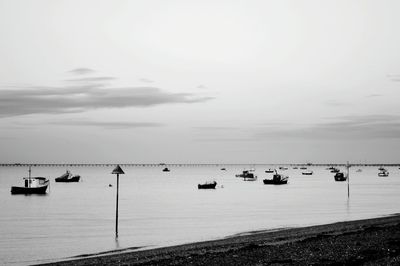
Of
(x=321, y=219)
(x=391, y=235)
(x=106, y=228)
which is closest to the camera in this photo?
(x=391, y=235)

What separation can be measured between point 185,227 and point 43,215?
76.0ft

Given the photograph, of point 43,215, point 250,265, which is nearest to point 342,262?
point 250,265

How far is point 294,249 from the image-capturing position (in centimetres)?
2389

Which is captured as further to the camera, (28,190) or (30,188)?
(28,190)

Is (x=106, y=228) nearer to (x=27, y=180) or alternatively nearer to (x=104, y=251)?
(x=104, y=251)

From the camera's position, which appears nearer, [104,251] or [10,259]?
[10,259]

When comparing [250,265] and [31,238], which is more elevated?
[250,265]

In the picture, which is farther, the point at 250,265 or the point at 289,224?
the point at 289,224

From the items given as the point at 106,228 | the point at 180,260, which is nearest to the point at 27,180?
the point at 106,228

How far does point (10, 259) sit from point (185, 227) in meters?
20.9

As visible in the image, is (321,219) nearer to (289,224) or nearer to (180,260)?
(289,224)

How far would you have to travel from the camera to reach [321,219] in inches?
2210

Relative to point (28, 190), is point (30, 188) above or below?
above

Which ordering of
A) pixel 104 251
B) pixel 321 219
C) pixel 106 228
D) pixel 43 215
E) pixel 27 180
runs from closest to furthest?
pixel 104 251, pixel 106 228, pixel 321 219, pixel 43 215, pixel 27 180
